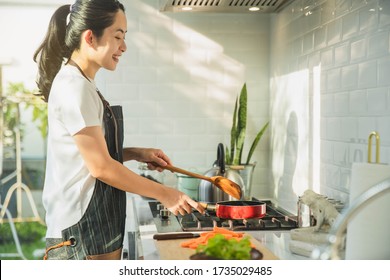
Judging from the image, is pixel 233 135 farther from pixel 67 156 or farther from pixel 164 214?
pixel 67 156

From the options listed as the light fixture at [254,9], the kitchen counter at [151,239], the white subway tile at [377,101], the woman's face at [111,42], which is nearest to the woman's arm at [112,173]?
the kitchen counter at [151,239]

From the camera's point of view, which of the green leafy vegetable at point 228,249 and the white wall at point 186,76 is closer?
the green leafy vegetable at point 228,249

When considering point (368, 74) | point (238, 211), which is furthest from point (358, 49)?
point (238, 211)

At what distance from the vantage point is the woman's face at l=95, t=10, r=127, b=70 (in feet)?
4.97

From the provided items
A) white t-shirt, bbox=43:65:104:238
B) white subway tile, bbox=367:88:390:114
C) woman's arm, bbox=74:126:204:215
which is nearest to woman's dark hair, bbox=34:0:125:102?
white t-shirt, bbox=43:65:104:238

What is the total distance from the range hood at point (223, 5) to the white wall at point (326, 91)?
2.2 inches

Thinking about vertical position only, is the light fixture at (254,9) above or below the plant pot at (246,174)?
above

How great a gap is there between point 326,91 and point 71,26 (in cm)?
72

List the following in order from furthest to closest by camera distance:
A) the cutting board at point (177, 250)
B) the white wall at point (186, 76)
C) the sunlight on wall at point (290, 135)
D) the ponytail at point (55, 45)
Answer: the white wall at point (186, 76)
the sunlight on wall at point (290, 135)
the ponytail at point (55, 45)
the cutting board at point (177, 250)

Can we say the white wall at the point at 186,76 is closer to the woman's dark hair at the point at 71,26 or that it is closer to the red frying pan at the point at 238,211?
→ the woman's dark hair at the point at 71,26

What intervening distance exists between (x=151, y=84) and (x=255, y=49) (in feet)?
1.27

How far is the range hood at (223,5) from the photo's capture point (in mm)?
2002

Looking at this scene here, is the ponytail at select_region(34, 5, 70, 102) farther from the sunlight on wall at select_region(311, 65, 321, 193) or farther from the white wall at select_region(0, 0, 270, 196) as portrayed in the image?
the sunlight on wall at select_region(311, 65, 321, 193)

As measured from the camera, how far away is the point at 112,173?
54.5 inches
